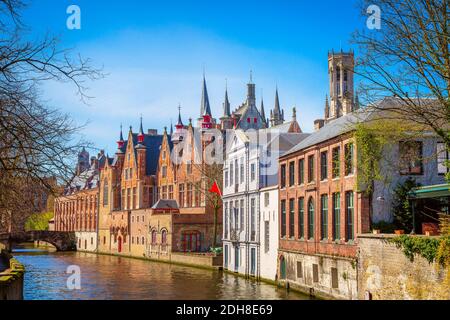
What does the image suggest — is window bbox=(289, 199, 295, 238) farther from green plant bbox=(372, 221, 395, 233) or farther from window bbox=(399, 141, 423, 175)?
window bbox=(399, 141, 423, 175)

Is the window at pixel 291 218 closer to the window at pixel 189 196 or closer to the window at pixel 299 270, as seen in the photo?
the window at pixel 299 270

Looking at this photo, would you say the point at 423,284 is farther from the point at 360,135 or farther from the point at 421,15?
the point at 421,15

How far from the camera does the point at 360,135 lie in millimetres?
24922

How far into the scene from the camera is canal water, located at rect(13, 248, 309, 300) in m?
32.9

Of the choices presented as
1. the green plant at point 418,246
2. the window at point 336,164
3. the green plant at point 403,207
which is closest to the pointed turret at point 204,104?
the window at point 336,164

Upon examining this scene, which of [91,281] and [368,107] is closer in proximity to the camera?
[368,107]

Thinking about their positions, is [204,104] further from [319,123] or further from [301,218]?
[301,218]

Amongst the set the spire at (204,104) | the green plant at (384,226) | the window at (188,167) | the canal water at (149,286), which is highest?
the spire at (204,104)

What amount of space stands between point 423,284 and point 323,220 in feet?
35.4

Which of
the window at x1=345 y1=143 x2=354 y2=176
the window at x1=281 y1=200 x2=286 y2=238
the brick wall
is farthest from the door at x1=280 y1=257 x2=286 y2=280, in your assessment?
the brick wall

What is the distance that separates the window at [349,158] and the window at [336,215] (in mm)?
1515

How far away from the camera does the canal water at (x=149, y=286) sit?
32.9 m

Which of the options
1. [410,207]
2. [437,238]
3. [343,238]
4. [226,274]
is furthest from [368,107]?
[226,274]

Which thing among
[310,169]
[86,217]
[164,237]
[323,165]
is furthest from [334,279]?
[86,217]
